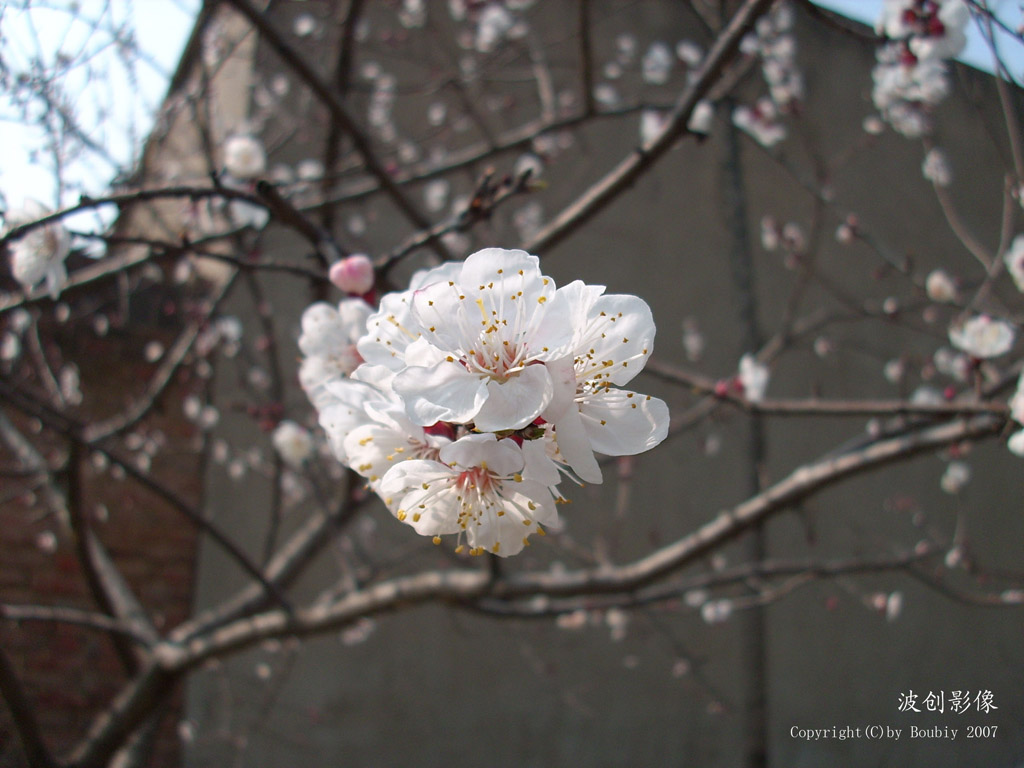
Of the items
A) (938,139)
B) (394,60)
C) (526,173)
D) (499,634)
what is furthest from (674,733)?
(938,139)

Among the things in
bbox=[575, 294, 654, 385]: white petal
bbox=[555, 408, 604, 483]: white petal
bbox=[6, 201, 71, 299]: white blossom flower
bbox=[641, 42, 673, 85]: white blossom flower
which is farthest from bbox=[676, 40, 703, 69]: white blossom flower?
bbox=[555, 408, 604, 483]: white petal

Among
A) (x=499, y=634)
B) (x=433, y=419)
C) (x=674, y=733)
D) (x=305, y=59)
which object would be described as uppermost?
(x=305, y=59)

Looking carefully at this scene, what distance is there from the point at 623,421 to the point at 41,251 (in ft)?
3.86

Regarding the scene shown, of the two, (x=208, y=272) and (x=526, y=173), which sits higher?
(x=208, y=272)

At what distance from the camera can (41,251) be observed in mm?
1295

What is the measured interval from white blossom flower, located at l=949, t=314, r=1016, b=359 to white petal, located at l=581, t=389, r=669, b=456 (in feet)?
4.97

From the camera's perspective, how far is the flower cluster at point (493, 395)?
2.22 ft

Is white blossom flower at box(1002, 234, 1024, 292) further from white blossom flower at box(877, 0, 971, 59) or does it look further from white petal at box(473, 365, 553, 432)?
white petal at box(473, 365, 553, 432)

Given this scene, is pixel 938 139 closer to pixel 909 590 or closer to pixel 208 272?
pixel 909 590

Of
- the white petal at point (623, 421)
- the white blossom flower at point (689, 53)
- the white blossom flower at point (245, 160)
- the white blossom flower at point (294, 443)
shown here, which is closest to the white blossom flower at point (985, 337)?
the white petal at point (623, 421)

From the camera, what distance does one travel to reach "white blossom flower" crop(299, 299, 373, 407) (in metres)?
1.01

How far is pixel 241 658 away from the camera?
333 centimetres

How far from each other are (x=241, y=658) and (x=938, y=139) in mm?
6911

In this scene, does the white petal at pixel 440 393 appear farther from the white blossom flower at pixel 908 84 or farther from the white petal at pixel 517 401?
the white blossom flower at pixel 908 84
